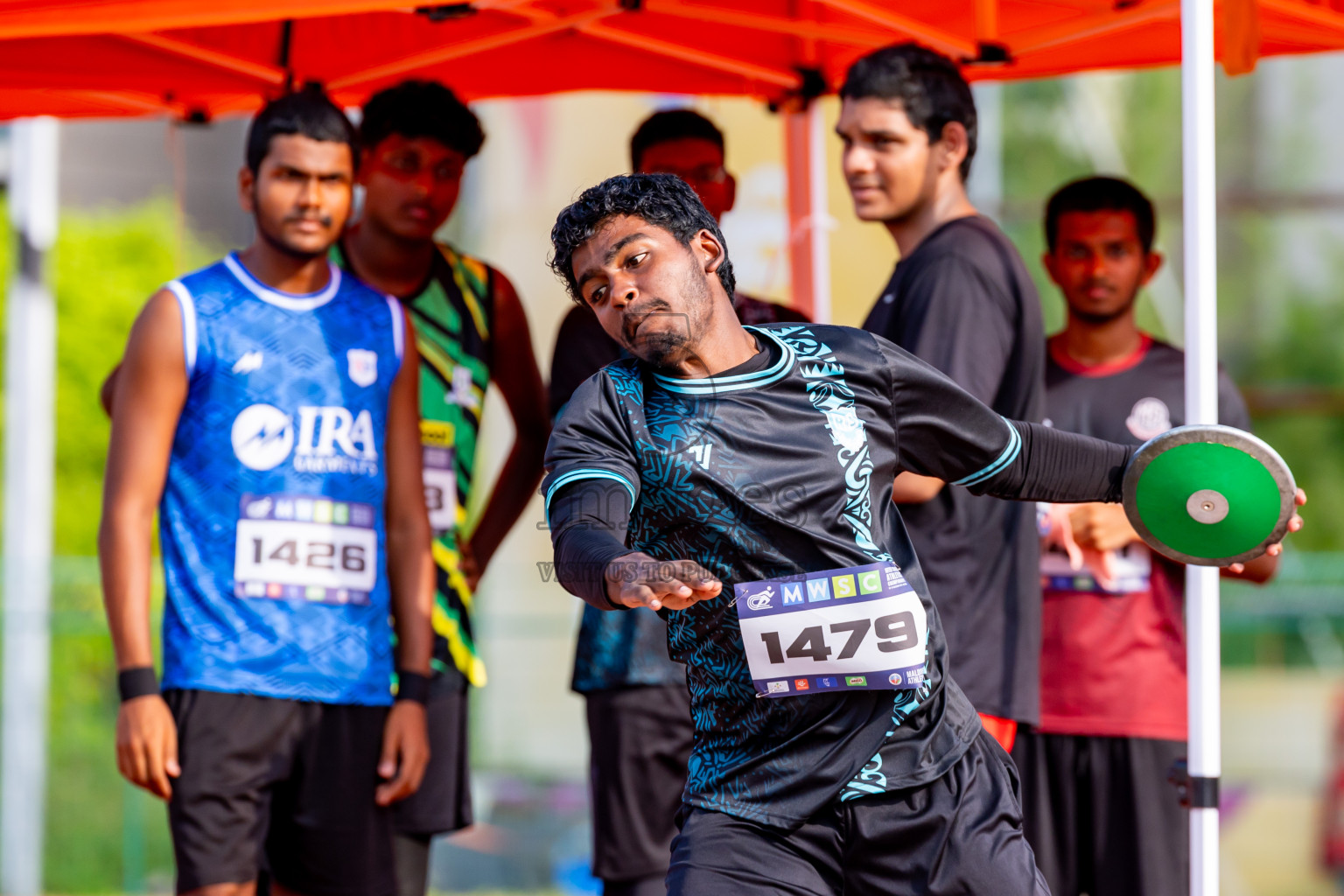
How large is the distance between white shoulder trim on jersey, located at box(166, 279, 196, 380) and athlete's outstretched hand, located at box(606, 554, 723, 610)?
179 centimetres

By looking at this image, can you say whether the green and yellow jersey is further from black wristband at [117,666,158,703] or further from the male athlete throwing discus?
the male athlete throwing discus

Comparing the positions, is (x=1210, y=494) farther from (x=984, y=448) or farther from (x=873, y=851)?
(x=873, y=851)

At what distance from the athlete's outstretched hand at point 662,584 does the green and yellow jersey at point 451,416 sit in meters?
2.03

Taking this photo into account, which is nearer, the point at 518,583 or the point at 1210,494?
the point at 1210,494

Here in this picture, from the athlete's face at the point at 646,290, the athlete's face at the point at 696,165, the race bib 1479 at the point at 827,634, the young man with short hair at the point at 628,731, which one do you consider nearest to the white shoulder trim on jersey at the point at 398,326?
the young man with short hair at the point at 628,731

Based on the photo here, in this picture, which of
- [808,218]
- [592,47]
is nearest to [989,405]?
[592,47]

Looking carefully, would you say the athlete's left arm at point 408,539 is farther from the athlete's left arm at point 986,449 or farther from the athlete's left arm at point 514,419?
the athlete's left arm at point 986,449

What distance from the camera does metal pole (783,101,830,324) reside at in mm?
5539

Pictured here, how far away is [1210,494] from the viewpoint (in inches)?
102

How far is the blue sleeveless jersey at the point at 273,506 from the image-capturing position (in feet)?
11.2

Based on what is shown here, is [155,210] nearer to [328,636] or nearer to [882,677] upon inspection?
[328,636]

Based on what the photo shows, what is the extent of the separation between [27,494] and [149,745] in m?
5.27

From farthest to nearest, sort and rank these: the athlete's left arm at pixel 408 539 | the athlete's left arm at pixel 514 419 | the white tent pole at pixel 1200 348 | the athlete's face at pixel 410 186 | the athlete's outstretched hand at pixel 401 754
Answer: the athlete's left arm at pixel 514 419, the athlete's face at pixel 410 186, the athlete's left arm at pixel 408 539, the athlete's outstretched hand at pixel 401 754, the white tent pole at pixel 1200 348

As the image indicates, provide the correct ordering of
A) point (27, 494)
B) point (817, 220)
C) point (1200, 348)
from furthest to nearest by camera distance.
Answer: point (27, 494)
point (817, 220)
point (1200, 348)
